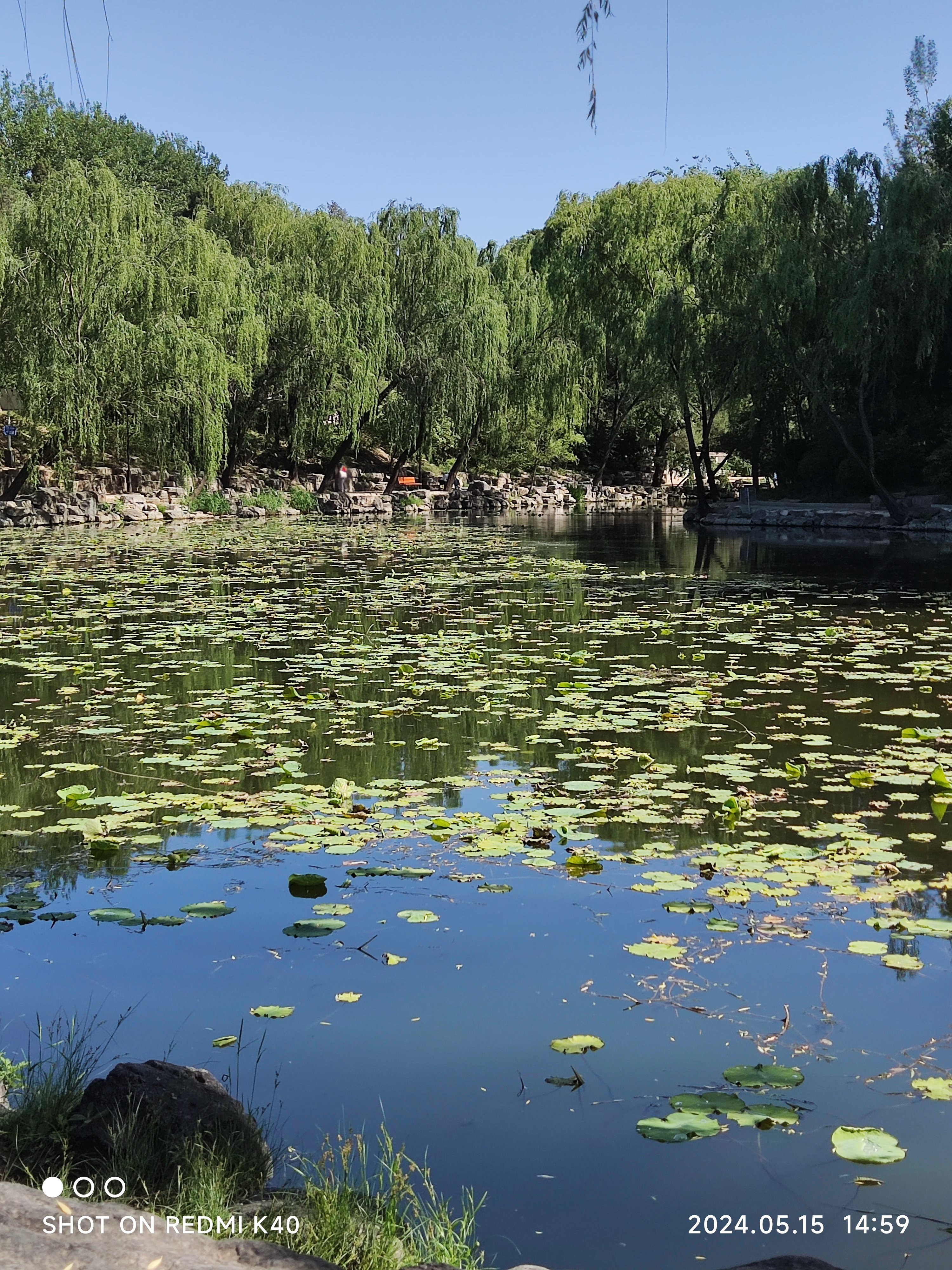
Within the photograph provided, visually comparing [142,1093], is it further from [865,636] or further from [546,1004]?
[865,636]

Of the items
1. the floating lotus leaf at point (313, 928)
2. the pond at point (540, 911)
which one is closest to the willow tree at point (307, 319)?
the pond at point (540, 911)

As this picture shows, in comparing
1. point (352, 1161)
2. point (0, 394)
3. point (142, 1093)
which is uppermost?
point (0, 394)

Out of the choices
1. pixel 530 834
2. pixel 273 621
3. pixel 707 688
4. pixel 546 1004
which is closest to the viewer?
pixel 546 1004

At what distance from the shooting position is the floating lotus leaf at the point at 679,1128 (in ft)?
8.22

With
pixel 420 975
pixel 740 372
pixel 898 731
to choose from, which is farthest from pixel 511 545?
pixel 420 975

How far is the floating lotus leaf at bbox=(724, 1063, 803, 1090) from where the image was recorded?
2.69 meters

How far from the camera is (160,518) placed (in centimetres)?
2648

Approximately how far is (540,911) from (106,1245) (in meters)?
2.20

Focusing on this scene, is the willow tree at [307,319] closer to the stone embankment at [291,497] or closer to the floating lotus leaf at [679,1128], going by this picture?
the stone embankment at [291,497]

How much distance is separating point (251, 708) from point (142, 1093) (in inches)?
174

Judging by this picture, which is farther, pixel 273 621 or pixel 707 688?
pixel 273 621

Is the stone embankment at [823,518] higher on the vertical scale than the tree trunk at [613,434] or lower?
lower

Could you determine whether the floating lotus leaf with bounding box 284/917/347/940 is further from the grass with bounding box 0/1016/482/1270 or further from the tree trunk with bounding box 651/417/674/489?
the tree trunk with bounding box 651/417/674/489

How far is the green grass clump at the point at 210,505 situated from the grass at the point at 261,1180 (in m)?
26.1
